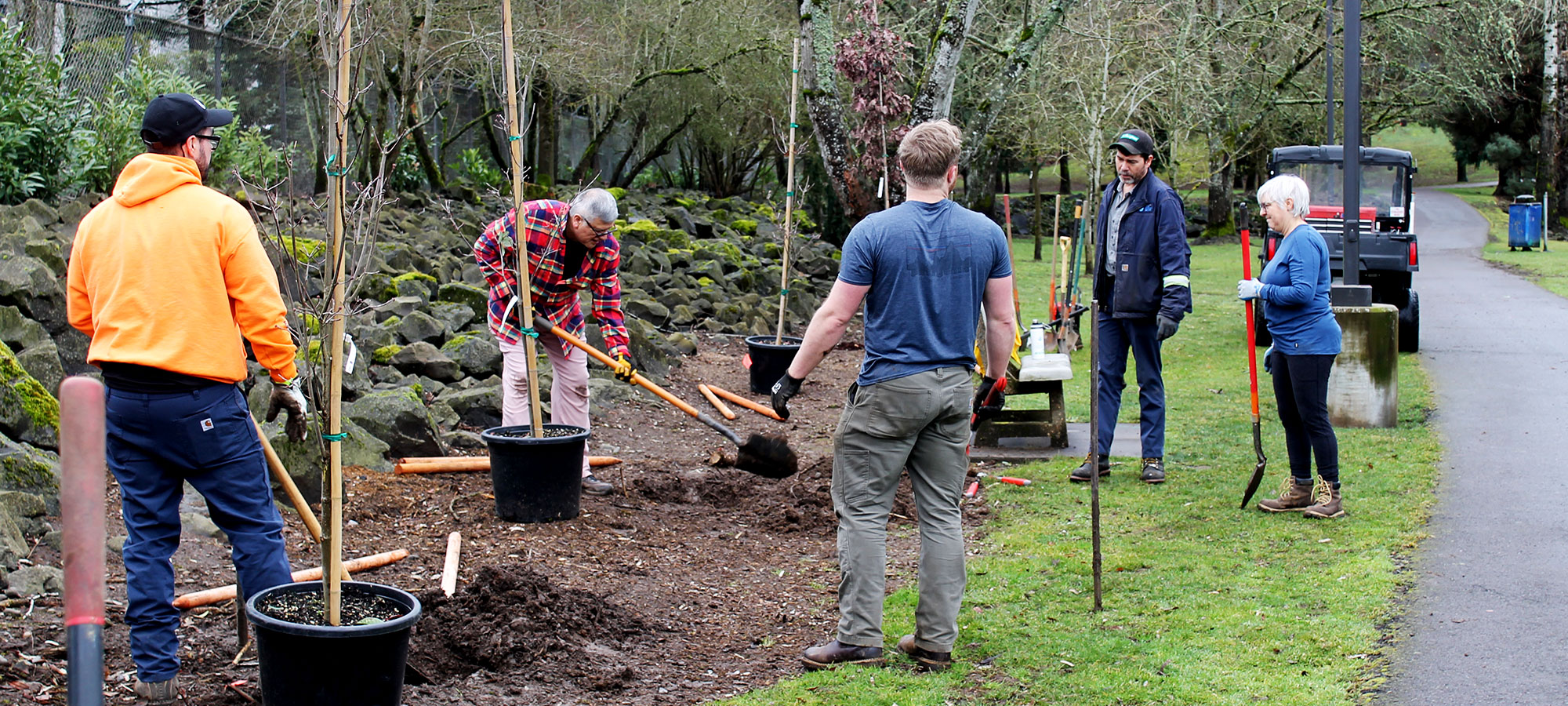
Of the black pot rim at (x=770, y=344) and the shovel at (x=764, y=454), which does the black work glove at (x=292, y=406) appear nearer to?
the shovel at (x=764, y=454)

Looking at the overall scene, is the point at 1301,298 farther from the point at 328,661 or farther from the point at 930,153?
the point at 328,661

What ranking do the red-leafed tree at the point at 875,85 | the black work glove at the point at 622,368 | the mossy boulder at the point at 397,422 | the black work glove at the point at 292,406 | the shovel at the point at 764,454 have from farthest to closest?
the red-leafed tree at the point at 875,85 < the shovel at the point at 764,454 < the mossy boulder at the point at 397,422 < the black work glove at the point at 622,368 < the black work glove at the point at 292,406

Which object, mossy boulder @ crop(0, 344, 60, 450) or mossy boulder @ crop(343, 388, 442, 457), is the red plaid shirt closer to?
mossy boulder @ crop(343, 388, 442, 457)

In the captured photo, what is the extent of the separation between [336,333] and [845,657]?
6.48 feet

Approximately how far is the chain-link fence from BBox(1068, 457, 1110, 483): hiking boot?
33.0 feet

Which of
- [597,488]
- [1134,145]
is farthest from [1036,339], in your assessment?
[597,488]

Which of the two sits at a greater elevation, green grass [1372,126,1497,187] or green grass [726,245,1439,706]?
green grass [1372,126,1497,187]

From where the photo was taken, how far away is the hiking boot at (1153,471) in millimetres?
7266

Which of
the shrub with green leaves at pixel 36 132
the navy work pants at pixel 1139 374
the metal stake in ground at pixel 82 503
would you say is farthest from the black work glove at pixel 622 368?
the shrub with green leaves at pixel 36 132

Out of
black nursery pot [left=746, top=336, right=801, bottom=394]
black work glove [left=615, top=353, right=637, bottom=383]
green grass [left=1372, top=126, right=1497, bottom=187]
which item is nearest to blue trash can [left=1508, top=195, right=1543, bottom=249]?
black nursery pot [left=746, top=336, right=801, bottom=394]

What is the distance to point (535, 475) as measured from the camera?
20.4ft

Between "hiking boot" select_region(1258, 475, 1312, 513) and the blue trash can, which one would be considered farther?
the blue trash can

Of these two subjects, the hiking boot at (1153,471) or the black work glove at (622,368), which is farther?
the hiking boot at (1153,471)

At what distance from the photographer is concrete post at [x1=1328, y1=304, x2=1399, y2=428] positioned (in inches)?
343
